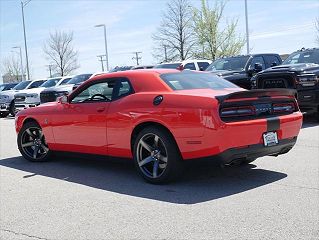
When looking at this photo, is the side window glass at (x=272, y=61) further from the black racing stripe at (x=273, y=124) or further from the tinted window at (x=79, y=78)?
the black racing stripe at (x=273, y=124)

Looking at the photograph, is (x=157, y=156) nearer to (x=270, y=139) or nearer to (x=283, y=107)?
(x=270, y=139)

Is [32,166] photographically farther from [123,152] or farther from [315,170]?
[315,170]

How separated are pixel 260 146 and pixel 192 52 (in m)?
33.9

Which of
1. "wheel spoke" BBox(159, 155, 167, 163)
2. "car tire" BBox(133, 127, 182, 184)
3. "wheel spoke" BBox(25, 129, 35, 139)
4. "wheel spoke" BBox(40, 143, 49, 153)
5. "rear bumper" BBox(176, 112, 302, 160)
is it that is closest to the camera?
"rear bumper" BBox(176, 112, 302, 160)

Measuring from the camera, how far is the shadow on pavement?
546cm

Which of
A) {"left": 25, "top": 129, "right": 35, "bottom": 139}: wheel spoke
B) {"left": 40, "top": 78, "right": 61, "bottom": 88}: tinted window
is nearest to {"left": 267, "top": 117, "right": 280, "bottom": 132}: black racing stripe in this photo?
{"left": 25, "top": 129, "right": 35, "bottom": 139}: wheel spoke

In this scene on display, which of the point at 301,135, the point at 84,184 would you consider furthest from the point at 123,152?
the point at 301,135

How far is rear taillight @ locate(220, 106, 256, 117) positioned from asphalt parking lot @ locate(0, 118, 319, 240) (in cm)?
65

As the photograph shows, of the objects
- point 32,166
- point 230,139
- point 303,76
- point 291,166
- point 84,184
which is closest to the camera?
point 230,139

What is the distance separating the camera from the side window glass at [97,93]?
6672 millimetres

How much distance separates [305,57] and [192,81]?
7.20 meters

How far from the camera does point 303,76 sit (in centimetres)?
1105

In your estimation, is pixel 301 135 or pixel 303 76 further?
pixel 303 76

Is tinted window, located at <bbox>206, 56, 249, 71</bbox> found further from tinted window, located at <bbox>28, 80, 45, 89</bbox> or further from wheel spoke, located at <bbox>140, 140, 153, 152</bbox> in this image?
tinted window, located at <bbox>28, 80, 45, 89</bbox>
